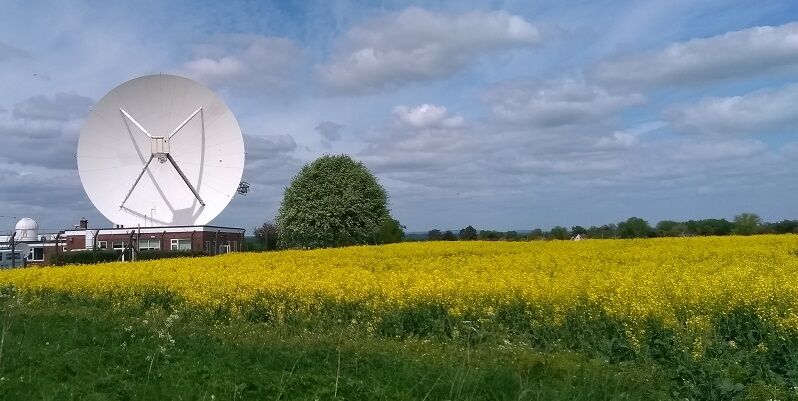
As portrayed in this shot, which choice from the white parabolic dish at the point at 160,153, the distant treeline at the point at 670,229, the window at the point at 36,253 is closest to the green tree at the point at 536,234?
the distant treeline at the point at 670,229

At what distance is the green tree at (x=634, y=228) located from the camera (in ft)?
128

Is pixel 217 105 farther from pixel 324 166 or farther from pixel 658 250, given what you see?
pixel 658 250

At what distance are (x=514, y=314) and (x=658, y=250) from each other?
12307mm

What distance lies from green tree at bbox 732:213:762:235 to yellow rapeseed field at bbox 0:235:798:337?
18335 mm

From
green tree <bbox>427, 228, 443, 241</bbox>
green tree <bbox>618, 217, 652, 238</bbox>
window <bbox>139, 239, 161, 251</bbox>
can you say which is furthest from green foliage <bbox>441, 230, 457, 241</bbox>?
window <bbox>139, 239, 161, 251</bbox>

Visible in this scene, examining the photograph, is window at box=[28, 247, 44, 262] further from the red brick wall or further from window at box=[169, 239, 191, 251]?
window at box=[169, 239, 191, 251]

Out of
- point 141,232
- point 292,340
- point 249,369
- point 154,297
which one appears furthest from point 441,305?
point 141,232

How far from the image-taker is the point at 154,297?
564 inches

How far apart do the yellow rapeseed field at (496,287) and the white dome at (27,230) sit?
141 feet

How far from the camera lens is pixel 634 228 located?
130ft

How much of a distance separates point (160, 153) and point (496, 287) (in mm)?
36061

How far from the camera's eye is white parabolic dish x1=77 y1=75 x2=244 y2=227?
3966cm

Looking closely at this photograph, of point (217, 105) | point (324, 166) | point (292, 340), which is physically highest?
point (217, 105)

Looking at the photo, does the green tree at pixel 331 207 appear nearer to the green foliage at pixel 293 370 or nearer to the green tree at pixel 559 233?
the green tree at pixel 559 233
